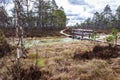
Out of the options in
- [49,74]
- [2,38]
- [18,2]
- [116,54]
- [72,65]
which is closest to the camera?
[18,2]

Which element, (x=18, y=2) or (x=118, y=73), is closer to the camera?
(x=18, y=2)

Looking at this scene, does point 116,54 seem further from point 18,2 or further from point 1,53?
point 18,2

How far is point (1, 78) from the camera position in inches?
436

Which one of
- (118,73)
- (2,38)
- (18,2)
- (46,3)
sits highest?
(46,3)

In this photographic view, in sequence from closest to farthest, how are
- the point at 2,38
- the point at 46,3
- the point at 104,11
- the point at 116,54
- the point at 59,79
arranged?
1. the point at 59,79
2. the point at 116,54
3. the point at 2,38
4. the point at 46,3
5. the point at 104,11

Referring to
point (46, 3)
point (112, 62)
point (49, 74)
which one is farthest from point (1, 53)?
point (46, 3)

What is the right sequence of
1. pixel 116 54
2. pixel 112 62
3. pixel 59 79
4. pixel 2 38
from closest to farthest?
1. pixel 59 79
2. pixel 112 62
3. pixel 116 54
4. pixel 2 38

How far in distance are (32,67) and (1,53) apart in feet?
19.4

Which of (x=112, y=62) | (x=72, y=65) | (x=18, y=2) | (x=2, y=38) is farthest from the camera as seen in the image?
(x=2, y=38)

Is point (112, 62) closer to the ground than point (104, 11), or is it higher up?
closer to the ground

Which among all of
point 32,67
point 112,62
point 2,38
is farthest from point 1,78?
point 2,38

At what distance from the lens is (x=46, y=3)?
197ft

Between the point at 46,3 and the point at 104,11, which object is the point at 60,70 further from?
the point at 104,11

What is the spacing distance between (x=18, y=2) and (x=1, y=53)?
32.2 ft
